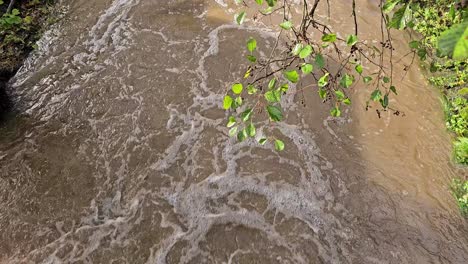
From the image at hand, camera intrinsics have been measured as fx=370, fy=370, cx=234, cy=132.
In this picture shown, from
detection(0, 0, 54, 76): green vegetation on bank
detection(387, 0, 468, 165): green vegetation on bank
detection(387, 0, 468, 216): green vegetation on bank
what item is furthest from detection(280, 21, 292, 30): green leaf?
detection(0, 0, 54, 76): green vegetation on bank

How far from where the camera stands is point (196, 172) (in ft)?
13.4

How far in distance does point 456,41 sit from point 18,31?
6028 millimetres

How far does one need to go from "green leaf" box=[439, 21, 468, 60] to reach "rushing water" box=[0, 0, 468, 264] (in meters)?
3.03

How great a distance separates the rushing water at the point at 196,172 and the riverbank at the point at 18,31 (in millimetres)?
157

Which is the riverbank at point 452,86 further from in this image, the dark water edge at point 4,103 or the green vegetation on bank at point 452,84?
the dark water edge at point 4,103

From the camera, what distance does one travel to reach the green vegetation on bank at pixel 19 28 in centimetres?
507

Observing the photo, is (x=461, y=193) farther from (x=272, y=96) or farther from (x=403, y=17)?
(x=272, y=96)

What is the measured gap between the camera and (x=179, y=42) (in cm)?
545

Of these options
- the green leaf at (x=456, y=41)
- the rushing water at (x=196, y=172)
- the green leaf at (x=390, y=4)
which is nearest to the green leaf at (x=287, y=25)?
the green leaf at (x=390, y=4)

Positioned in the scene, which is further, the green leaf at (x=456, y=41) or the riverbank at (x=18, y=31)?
the riverbank at (x=18, y=31)

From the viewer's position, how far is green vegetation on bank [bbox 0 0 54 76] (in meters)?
5.07

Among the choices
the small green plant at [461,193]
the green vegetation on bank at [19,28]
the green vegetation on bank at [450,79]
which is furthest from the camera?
the green vegetation on bank at [19,28]

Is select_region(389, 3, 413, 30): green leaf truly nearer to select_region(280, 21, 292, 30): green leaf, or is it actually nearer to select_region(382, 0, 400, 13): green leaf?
select_region(382, 0, 400, 13): green leaf

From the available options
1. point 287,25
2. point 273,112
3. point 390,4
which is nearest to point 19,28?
point 287,25
